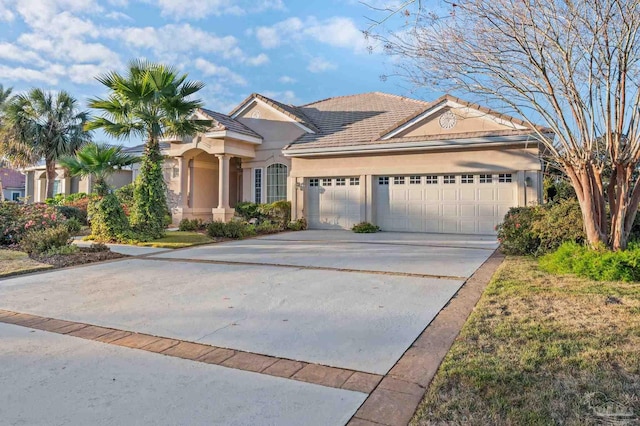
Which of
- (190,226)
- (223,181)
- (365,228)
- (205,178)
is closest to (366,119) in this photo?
(365,228)

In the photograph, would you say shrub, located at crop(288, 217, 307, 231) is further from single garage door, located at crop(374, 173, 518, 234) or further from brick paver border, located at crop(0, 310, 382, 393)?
brick paver border, located at crop(0, 310, 382, 393)

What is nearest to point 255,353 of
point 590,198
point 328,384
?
point 328,384

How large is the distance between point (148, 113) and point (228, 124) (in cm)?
571

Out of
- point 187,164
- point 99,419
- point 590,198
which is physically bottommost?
point 99,419

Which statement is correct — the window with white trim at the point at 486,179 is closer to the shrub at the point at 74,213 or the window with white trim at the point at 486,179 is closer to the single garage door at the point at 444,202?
the single garage door at the point at 444,202

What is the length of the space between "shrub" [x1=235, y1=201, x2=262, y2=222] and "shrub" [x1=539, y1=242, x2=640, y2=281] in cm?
1240

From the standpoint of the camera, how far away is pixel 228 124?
1838 cm

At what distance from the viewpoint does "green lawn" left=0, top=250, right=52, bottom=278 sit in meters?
8.24

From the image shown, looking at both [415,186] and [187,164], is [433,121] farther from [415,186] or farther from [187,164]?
[187,164]

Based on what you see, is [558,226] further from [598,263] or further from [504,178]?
[504,178]

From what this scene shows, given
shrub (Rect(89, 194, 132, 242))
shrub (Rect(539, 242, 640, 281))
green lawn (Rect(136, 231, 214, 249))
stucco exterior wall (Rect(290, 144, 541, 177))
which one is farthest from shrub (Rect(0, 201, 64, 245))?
shrub (Rect(539, 242, 640, 281))

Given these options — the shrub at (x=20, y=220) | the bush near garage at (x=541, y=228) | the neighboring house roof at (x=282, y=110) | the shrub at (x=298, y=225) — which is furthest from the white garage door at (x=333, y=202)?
the shrub at (x=20, y=220)

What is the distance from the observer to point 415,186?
1600cm

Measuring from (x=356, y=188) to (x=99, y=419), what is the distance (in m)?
14.7
